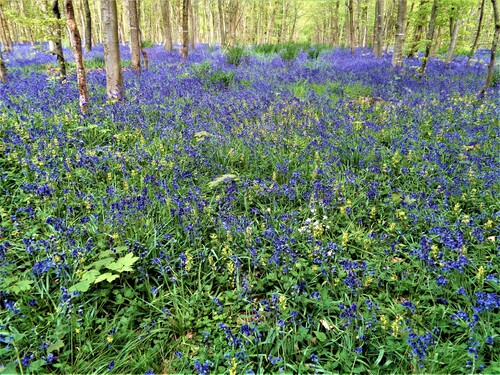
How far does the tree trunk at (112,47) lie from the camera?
617 centimetres

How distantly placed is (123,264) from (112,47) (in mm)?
5667

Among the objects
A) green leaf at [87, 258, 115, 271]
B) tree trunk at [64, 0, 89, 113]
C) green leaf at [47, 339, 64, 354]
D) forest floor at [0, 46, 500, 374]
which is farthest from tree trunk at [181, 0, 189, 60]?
green leaf at [47, 339, 64, 354]

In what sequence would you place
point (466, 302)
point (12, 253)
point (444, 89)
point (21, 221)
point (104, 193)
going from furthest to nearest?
point (444, 89)
point (104, 193)
point (21, 221)
point (12, 253)
point (466, 302)

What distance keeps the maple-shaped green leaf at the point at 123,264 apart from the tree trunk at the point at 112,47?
5.18 metres

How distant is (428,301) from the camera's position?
8.82 feet

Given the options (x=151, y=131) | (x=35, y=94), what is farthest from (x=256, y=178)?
(x=35, y=94)

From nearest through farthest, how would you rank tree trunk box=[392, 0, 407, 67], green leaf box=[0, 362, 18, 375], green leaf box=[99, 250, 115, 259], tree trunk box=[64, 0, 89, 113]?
green leaf box=[0, 362, 18, 375] < green leaf box=[99, 250, 115, 259] < tree trunk box=[64, 0, 89, 113] < tree trunk box=[392, 0, 407, 67]

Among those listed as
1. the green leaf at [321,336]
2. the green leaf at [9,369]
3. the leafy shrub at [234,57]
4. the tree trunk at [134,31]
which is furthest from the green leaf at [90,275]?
the leafy shrub at [234,57]

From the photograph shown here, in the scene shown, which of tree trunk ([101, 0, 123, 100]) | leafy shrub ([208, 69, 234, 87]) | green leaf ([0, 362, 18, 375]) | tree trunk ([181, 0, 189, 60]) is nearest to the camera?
green leaf ([0, 362, 18, 375])

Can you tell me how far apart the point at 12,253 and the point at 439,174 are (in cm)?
534

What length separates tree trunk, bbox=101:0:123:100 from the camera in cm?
617

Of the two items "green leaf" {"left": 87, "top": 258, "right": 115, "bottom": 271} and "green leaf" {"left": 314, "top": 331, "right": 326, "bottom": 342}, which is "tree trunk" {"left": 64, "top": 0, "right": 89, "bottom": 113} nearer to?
"green leaf" {"left": 87, "top": 258, "right": 115, "bottom": 271}

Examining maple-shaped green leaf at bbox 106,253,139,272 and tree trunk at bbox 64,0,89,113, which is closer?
maple-shaped green leaf at bbox 106,253,139,272

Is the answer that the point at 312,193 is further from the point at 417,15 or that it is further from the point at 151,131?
the point at 417,15
